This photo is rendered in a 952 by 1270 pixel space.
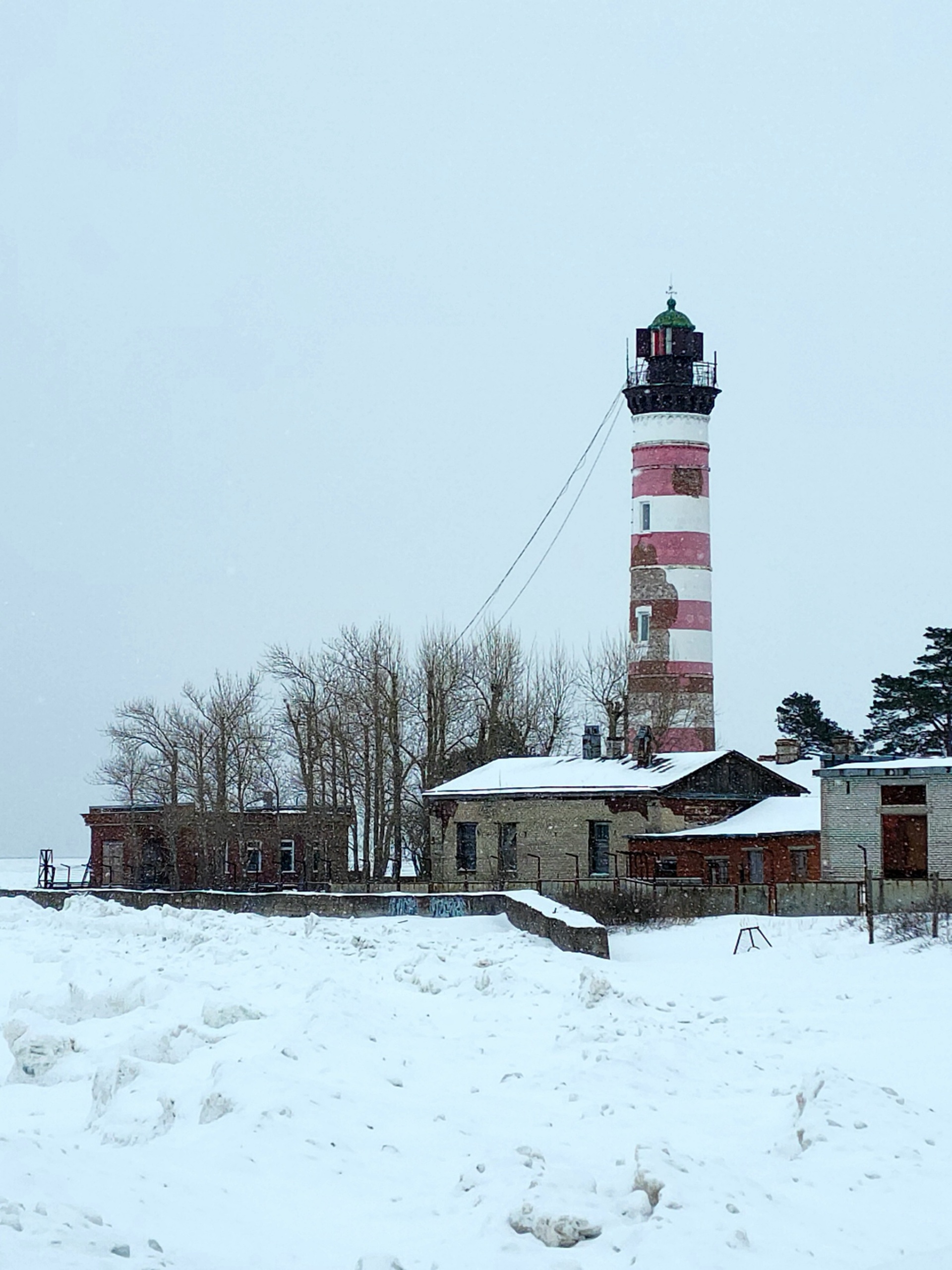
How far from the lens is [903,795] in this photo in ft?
118

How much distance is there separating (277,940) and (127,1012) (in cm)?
849

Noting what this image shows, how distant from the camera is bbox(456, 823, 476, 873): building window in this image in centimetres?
4531

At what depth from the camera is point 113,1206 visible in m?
10.5

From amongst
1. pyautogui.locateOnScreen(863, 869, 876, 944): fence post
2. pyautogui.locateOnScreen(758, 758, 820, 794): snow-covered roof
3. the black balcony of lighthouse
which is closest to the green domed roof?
the black balcony of lighthouse

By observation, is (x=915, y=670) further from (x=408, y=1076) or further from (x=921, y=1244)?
(x=921, y=1244)

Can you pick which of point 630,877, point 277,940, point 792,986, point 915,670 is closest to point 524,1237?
point 792,986

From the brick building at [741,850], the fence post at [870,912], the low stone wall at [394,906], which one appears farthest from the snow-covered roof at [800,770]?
the fence post at [870,912]

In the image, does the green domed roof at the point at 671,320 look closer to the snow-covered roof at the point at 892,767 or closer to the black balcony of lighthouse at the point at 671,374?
the black balcony of lighthouse at the point at 671,374

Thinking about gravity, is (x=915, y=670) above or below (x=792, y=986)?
above

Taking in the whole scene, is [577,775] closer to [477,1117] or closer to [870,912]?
[870,912]

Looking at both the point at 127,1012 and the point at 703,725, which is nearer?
the point at 127,1012

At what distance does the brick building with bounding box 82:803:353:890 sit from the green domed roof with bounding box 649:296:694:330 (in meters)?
17.8

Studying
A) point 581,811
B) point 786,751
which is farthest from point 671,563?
point 581,811

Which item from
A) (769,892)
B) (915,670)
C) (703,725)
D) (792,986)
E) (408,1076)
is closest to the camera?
(408,1076)
